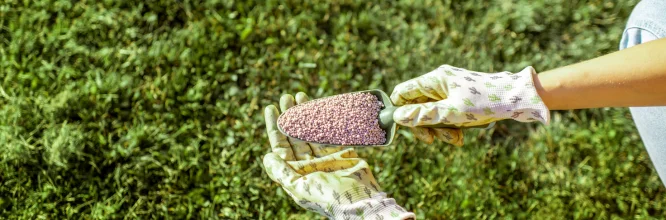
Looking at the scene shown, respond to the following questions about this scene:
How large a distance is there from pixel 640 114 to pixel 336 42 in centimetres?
138

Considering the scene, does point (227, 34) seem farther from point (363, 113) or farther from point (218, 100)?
point (363, 113)

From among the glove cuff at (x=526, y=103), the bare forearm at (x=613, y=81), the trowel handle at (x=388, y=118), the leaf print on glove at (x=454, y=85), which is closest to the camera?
the bare forearm at (x=613, y=81)

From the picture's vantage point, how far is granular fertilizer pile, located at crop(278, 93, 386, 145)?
5.95 feet

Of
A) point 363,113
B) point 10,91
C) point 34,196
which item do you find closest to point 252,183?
point 363,113

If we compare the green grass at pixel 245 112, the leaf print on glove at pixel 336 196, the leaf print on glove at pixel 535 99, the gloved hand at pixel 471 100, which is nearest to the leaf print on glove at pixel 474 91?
the gloved hand at pixel 471 100

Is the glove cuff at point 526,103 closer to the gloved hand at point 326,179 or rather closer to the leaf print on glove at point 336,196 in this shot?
the gloved hand at point 326,179

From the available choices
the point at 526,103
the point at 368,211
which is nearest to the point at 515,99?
the point at 526,103

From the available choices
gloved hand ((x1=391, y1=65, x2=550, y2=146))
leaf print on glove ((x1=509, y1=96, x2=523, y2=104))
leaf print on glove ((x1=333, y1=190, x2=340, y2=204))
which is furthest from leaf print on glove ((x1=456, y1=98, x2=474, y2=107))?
leaf print on glove ((x1=333, y1=190, x2=340, y2=204))

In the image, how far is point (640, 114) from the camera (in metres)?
1.88

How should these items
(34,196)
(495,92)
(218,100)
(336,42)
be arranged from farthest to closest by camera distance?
(336,42) < (218,100) < (34,196) < (495,92)

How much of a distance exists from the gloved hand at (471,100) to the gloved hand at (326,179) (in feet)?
0.81

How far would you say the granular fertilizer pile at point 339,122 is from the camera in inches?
71.4

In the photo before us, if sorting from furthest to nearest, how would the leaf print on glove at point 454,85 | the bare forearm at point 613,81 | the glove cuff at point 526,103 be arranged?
1. the leaf print on glove at point 454,85
2. the glove cuff at point 526,103
3. the bare forearm at point 613,81

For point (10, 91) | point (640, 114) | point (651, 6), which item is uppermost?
point (651, 6)
